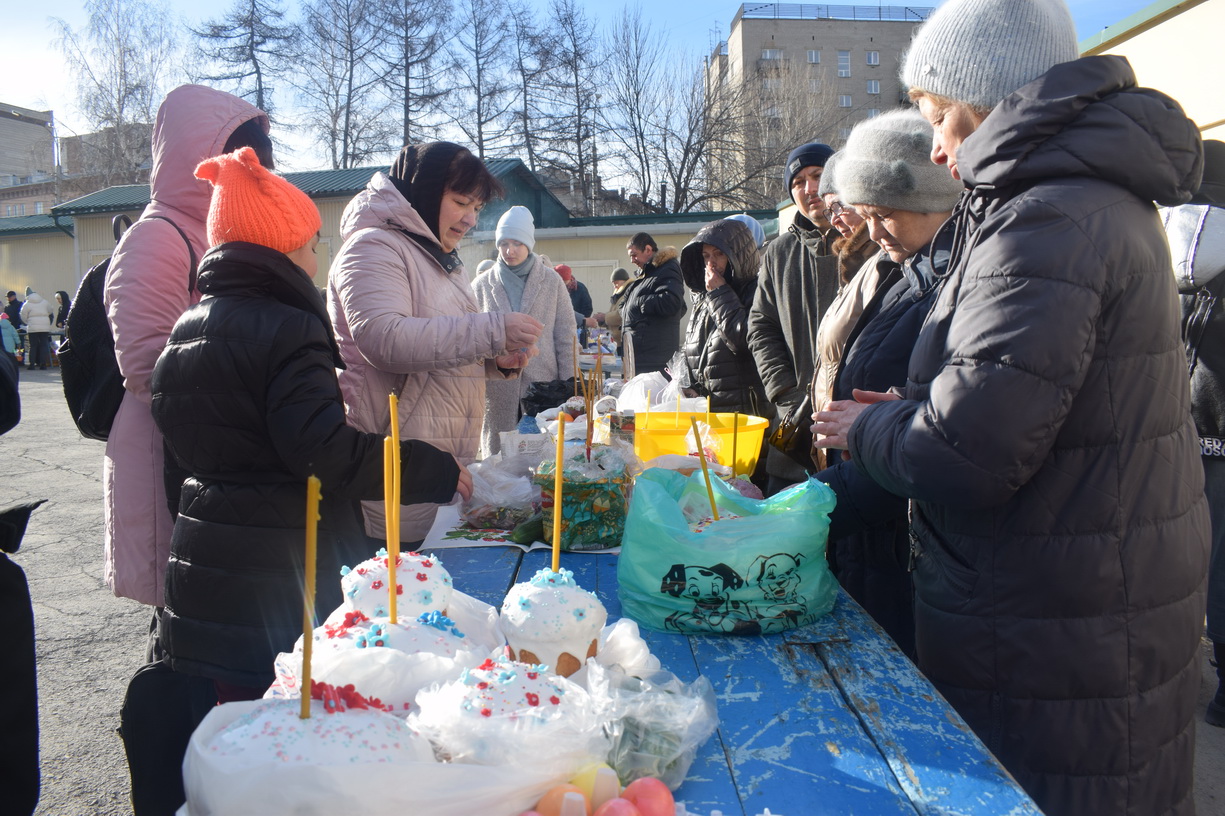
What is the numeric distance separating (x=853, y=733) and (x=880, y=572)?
3.27 ft

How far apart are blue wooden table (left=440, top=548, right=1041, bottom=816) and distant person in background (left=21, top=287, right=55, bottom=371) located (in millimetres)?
21057

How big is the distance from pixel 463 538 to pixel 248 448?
742mm

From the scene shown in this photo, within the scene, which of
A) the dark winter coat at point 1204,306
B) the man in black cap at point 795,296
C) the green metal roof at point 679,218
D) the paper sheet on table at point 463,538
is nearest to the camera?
the paper sheet on table at point 463,538

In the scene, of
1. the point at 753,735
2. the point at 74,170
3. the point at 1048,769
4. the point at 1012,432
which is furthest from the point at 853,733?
the point at 74,170

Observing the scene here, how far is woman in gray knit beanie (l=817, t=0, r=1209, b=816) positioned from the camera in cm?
133

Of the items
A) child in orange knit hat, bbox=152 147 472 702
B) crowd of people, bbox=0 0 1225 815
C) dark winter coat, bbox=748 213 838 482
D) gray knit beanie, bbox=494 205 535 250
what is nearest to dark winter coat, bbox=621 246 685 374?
gray knit beanie, bbox=494 205 535 250

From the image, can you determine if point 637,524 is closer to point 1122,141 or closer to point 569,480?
point 569,480

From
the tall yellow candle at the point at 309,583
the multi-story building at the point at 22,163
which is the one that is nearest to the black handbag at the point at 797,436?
the tall yellow candle at the point at 309,583

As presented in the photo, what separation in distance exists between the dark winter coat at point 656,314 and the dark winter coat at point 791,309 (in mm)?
2854

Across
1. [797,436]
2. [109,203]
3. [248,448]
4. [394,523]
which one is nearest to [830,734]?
[394,523]

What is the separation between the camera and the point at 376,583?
1355 mm

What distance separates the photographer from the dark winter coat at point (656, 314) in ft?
21.8

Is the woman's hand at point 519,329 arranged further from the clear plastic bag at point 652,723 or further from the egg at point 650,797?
the egg at point 650,797

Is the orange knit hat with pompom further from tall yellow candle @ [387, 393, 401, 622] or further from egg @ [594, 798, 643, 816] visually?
egg @ [594, 798, 643, 816]
